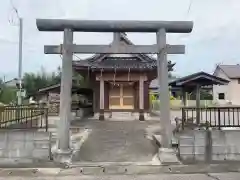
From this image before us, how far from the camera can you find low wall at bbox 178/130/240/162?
1023cm

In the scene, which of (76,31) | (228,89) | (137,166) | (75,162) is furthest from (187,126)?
(228,89)

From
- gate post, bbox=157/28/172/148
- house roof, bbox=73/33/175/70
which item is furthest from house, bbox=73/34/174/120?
gate post, bbox=157/28/172/148

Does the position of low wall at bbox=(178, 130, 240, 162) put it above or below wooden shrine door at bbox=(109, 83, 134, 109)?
below

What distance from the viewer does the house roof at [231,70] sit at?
4988 centimetres

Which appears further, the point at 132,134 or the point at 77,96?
the point at 77,96

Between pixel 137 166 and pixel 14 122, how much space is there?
21.0 ft

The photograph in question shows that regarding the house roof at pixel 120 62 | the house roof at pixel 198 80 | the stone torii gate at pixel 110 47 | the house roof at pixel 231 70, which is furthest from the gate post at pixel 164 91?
the house roof at pixel 231 70

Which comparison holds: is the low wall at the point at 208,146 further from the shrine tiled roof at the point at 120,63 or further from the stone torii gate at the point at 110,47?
the shrine tiled roof at the point at 120,63

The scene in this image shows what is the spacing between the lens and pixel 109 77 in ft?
75.1

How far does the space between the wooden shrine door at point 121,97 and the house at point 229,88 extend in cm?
2937

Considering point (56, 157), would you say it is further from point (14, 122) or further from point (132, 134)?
point (132, 134)

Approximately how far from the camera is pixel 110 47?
34.7 feet

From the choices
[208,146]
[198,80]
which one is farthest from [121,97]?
[208,146]

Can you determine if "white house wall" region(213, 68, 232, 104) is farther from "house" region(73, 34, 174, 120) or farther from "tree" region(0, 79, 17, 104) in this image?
"tree" region(0, 79, 17, 104)
